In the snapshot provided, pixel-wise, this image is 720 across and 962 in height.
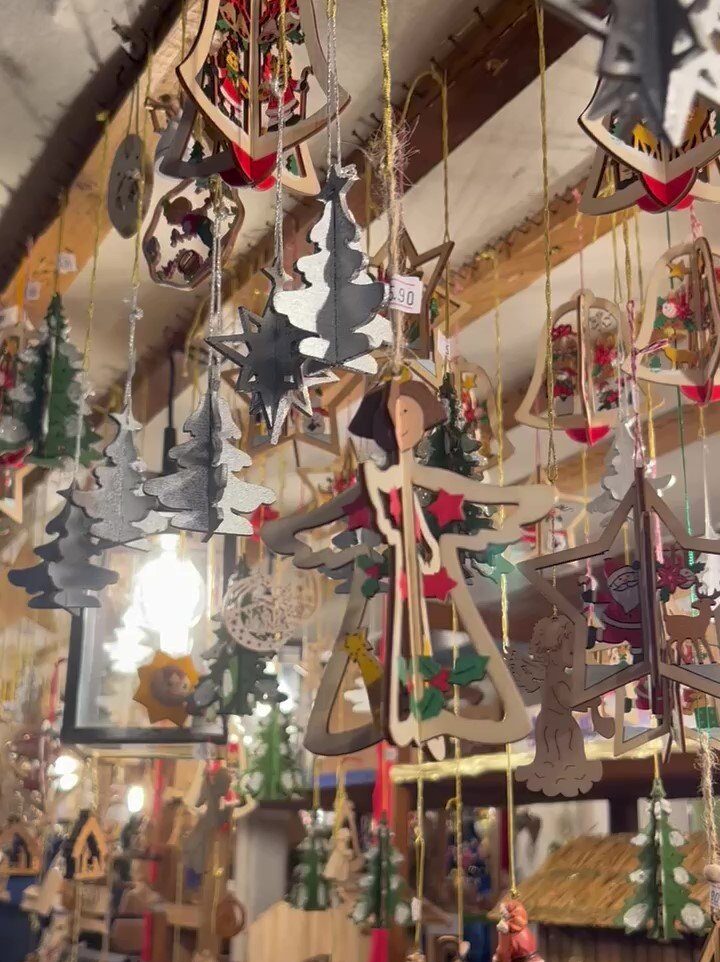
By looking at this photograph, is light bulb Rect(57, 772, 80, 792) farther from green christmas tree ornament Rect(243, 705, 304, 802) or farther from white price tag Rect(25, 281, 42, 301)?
white price tag Rect(25, 281, 42, 301)

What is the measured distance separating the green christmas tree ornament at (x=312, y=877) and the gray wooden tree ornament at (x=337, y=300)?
265 centimetres

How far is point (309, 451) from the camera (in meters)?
4.36

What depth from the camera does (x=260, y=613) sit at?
2.68 meters

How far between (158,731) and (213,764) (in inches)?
51.1

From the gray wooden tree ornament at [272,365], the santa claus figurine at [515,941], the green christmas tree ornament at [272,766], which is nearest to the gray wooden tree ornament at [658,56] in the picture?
the gray wooden tree ornament at [272,365]

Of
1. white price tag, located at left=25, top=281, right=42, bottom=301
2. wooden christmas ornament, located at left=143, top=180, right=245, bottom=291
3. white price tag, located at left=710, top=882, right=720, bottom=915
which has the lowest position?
white price tag, located at left=710, top=882, right=720, bottom=915

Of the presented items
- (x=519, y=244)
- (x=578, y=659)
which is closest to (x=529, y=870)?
(x=519, y=244)

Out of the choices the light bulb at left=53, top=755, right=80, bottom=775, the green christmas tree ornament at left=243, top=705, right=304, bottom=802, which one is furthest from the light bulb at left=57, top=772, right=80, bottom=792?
the green christmas tree ornament at left=243, top=705, right=304, bottom=802

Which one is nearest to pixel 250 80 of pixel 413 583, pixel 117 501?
pixel 117 501

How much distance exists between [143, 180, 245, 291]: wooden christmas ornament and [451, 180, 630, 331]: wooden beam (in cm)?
94

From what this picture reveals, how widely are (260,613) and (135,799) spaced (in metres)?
2.40

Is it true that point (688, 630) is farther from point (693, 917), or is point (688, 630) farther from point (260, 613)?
point (260, 613)

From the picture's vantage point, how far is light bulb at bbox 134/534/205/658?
2576mm

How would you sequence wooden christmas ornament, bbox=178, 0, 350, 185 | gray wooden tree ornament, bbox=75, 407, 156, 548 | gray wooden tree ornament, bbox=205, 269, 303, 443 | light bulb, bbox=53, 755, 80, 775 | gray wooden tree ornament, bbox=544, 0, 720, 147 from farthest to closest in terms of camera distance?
light bulb, bbox=53, 755, 80, 775, gray wooden tree ornament, bbox=75, 407, 156, 548, wooden christmas ornament, bbox=178, 0, 350, 185, gray wooden tree ornament, bbox=205, 269, 303, 443, gray wooden tree ornament, bbox=544, 0, 720, 147
